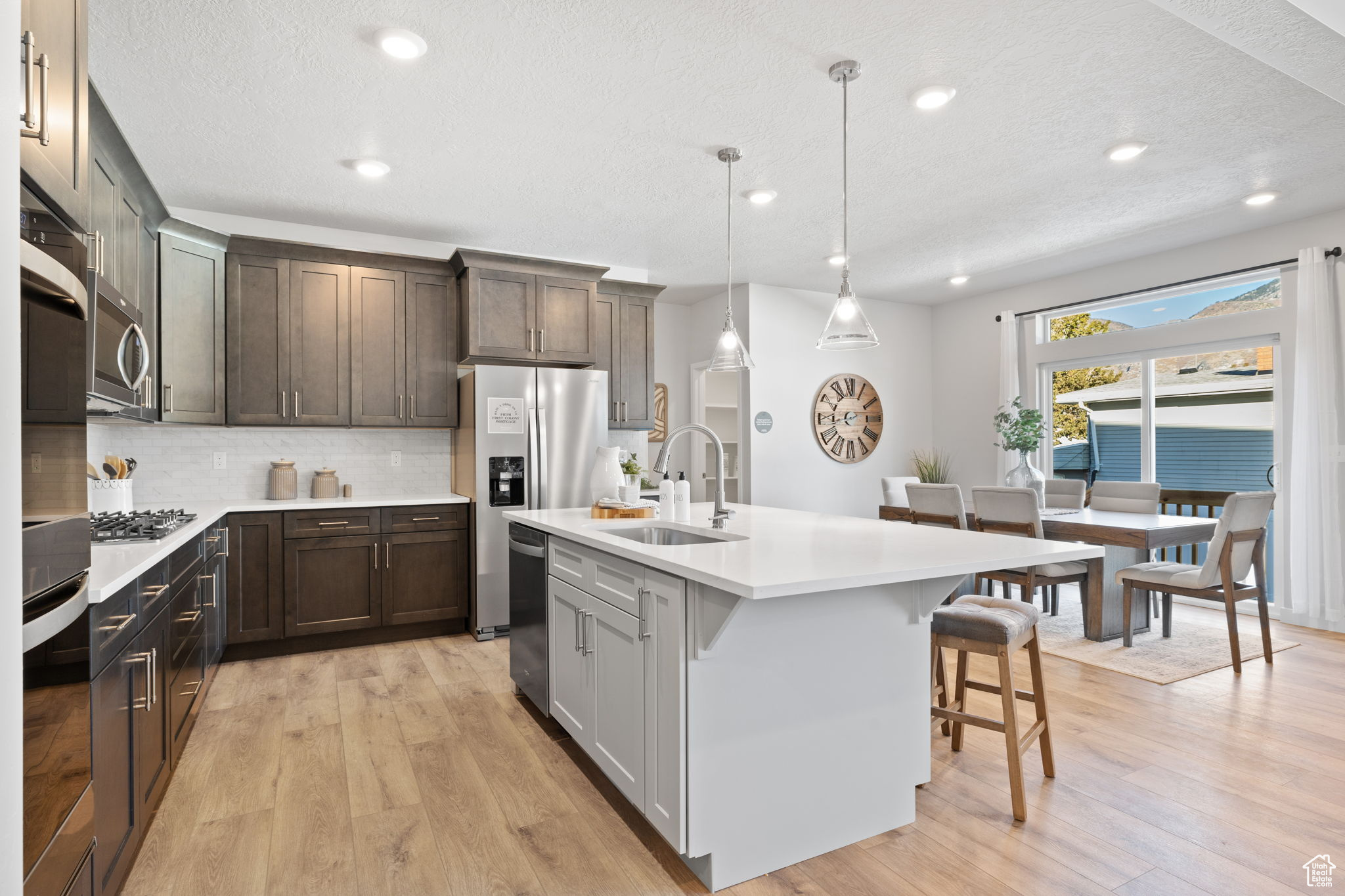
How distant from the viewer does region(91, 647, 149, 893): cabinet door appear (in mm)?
1558

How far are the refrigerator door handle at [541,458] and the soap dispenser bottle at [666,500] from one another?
1662 millimetres

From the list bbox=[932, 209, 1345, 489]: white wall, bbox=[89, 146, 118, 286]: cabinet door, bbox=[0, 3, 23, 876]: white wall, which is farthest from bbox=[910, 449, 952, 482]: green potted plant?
bbox=[0, 3, 23, 876]: white wall

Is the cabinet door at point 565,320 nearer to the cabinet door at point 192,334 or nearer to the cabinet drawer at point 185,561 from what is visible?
the cabinet door at point 192,334

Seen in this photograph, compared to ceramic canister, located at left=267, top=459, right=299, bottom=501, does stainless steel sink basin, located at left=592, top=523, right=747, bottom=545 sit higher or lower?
lower

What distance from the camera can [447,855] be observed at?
6.58 ft

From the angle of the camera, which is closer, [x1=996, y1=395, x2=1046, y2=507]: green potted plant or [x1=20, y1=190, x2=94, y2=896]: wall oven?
[x1=20, y1=190, x2=94, y2=896]: wall oven

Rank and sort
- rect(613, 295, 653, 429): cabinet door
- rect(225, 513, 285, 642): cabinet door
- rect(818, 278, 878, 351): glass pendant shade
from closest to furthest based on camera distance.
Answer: rect(818, 278, 878, 351): glass pendant shade → rect(225, 513, 285, 642): cabinet door → rect(613, 295, 653, 429): cabinet door

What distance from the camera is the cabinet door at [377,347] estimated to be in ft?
14.4

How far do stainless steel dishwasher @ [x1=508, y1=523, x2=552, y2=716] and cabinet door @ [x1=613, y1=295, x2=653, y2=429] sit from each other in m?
2.16

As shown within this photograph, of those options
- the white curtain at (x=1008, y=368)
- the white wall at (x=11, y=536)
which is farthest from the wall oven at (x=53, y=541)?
the white curtain at (x=1008, y=368)

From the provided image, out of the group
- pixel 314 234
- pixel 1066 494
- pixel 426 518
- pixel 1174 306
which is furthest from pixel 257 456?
pixel 1174 306

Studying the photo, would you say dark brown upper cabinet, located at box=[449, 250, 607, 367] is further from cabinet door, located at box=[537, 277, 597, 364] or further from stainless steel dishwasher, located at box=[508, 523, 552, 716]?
stainless steel dishwasher, located at box=[508, 523, 552, 716]

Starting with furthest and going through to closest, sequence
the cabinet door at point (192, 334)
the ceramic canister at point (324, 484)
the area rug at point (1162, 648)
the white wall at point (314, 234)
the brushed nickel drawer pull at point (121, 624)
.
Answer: the ceramic canister at point (324, 484) < the white wall at point (314, 234) < the cabinet door at point (192, 334) < the area rug at point (1162, 648) < the brushed nickel drawer pull at point (121, 624)

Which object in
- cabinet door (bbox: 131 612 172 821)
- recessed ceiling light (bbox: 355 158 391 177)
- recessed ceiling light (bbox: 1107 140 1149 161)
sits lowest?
cabinet door (bbox: 131 612 172 821)
